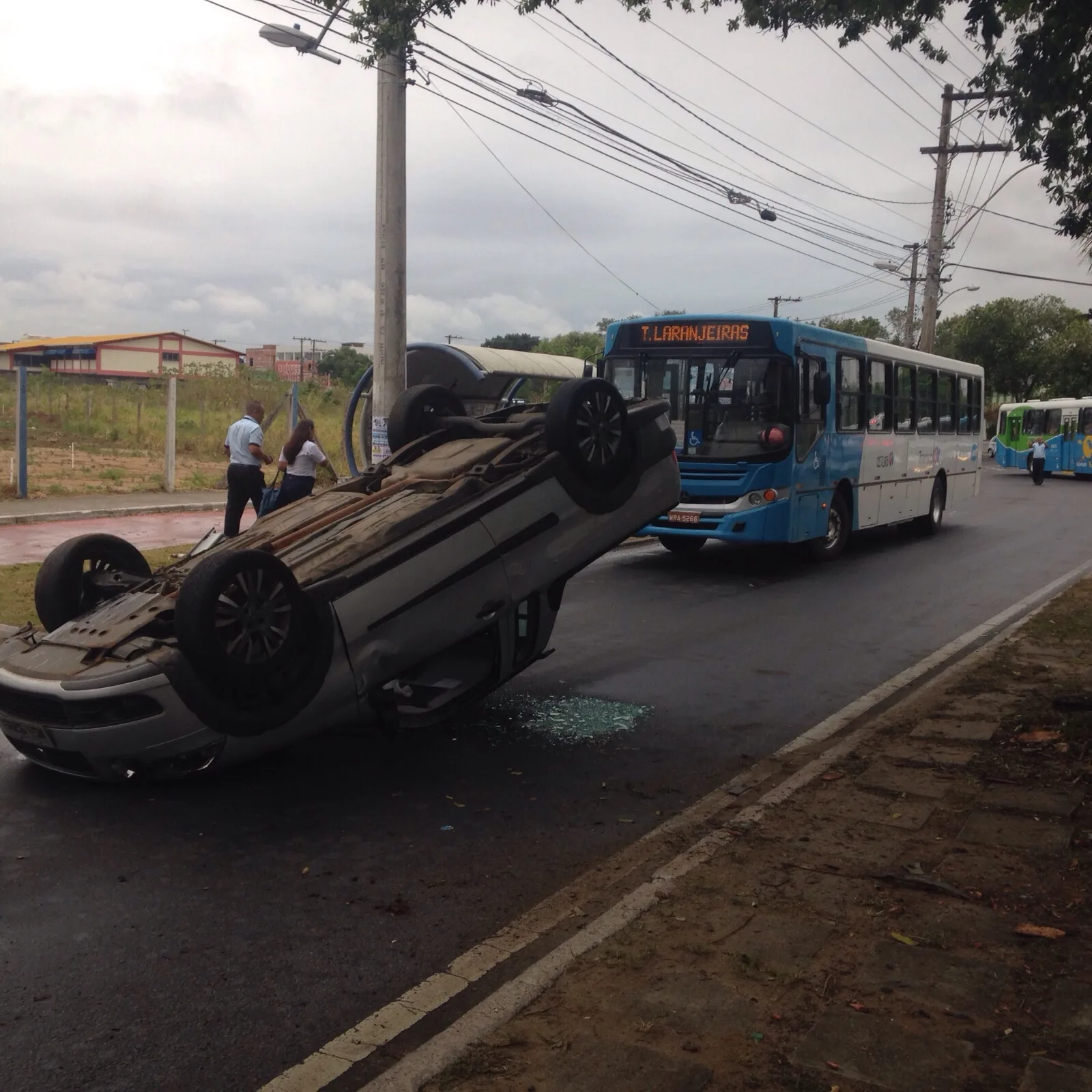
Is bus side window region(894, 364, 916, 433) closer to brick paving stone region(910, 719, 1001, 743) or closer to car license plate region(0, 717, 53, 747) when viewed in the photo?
brick paving stone region(910, 719, 1001, 743)

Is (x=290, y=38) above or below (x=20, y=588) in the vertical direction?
above

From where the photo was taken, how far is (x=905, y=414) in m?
17.2

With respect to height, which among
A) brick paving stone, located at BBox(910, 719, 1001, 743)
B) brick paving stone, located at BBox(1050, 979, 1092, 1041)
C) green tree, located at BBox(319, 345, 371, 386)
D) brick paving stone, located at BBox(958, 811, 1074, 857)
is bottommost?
brick paving stone, located at BBox(1050, 979, 1092, 1041)

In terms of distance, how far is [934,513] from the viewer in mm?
19094

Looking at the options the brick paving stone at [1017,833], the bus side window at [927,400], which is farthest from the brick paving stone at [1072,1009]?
the bus side window at [927,400]

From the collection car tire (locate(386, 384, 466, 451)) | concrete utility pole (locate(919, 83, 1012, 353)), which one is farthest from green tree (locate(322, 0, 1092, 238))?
concrete utility pole (locate(919, 83, 1012, 353))

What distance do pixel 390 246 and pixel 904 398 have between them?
8.36 meters

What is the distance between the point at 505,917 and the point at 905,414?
14310mm

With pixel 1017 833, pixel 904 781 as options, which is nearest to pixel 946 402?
pixel 904 781

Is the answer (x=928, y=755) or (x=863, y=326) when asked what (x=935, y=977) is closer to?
(x=928, y=755)

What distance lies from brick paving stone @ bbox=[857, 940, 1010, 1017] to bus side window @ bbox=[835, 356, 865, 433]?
37.5ft

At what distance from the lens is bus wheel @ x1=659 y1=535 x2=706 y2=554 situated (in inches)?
587

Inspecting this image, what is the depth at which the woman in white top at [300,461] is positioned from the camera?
12.1m

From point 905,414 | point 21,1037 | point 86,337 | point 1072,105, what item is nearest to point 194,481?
point 905,414
